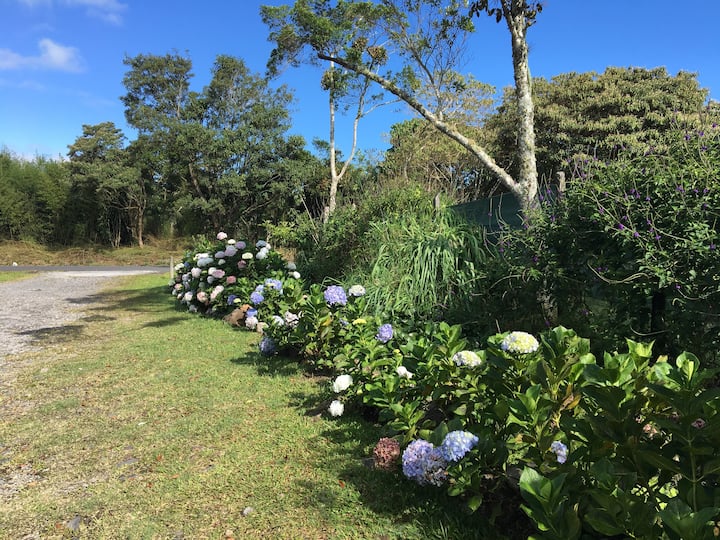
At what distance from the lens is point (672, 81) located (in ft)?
47.9

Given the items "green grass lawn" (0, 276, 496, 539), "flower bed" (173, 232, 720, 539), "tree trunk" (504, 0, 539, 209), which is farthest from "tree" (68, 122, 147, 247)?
"flower bed" (173, 232, 720, 539)

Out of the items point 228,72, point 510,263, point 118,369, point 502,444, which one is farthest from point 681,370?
point 228,72

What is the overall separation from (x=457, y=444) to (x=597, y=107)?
16.2m

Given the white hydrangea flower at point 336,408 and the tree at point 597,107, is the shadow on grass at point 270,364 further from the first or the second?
the tree at point 597,107

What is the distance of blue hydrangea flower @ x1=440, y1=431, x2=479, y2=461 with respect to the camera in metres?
1.64

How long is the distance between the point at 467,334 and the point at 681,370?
237 cm

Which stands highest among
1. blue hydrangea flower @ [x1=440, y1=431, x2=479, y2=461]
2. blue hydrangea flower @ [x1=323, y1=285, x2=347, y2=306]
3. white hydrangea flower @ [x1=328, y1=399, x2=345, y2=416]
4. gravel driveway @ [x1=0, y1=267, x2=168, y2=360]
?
blue hydrangea flower @ [x1=323, y1=285, x2=347, y2=306]

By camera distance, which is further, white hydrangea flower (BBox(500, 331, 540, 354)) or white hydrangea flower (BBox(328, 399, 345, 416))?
white hydrangea flower (BBox(328, 399, 345, 416))

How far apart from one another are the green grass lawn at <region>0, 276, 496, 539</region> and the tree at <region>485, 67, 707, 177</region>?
12.4 metres

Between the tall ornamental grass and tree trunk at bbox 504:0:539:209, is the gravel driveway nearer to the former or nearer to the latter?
the tall ornamental grass

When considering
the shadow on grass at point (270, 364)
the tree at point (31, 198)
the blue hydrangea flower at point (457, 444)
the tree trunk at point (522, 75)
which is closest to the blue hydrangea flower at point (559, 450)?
the blue hydrangea flower at point (457, 444)

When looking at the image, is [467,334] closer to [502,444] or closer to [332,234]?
[502,444]

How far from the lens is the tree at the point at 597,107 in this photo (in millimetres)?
14180

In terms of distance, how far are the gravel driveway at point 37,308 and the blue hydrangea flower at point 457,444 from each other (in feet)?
16.6
